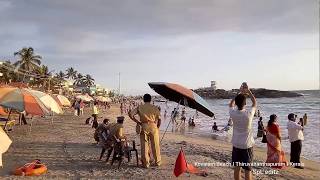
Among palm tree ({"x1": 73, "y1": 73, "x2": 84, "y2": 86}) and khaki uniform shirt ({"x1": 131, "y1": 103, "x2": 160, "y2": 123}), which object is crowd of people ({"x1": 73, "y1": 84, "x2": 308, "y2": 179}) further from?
palm tree ({"x1": 73, "y1": 73, "x2": 84, "y2": 86})

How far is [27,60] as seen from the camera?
255 feet

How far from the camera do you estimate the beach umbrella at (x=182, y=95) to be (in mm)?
9164

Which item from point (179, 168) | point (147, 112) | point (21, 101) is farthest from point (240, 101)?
Result: point (21, 101)

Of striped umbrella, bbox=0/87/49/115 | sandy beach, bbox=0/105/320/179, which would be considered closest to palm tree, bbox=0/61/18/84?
striped umbrella, bbox=0/87/49/115

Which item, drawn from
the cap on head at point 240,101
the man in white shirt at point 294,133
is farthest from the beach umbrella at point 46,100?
the cap on head at point 240,101

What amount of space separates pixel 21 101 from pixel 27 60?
67.3 m

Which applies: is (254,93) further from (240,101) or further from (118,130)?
(240,101)

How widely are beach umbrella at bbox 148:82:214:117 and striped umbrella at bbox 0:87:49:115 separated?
614cm

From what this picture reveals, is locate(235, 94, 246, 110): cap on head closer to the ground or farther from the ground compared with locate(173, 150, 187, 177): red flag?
farther from the ground

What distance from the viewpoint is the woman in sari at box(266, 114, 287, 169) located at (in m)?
10.3

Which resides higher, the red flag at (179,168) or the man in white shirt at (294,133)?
the man in white shirt at (294,133)

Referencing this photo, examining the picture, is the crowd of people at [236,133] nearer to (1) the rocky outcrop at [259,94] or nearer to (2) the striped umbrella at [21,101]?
(2) the striped umbrella at [21,101]

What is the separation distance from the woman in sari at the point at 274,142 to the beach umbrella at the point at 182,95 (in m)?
1.82

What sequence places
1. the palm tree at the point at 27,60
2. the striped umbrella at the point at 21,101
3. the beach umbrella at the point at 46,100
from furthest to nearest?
the palm tree at the point at 27,60 < the beach umbrella at the point at 46,100 < the striped umbrella at the point at 21,101
